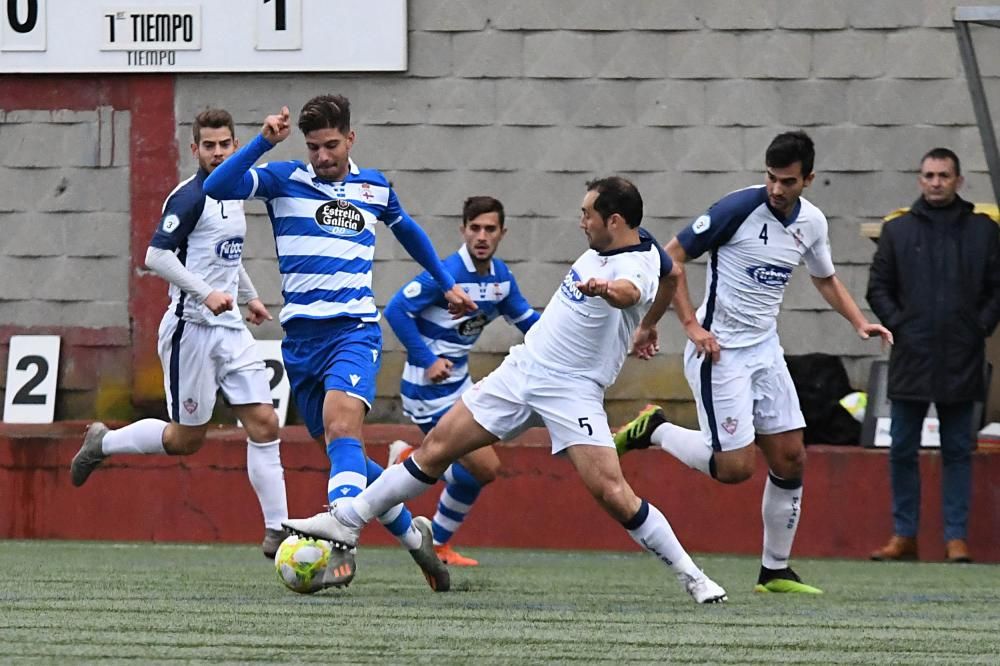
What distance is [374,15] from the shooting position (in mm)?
11195

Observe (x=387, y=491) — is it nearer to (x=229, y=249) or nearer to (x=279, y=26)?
(x=229, y=249)

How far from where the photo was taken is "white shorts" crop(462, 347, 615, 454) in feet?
21.8

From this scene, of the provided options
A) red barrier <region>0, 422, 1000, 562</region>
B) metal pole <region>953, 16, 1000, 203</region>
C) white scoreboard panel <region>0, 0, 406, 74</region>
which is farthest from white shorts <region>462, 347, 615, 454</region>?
white scoreboard panel <region>0, 0, 406, 74</region>

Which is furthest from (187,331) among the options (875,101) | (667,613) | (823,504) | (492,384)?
(875,101)

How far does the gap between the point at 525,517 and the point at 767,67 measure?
9.47 feet

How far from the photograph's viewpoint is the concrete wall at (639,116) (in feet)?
35.9

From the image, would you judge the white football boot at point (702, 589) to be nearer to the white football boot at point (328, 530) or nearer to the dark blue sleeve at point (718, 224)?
the white football boot at point (328, 530)

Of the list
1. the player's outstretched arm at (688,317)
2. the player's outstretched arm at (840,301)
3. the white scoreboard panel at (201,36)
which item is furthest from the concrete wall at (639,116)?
the player's outstretched arm at (688,317)

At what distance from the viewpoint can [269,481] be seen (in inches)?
336

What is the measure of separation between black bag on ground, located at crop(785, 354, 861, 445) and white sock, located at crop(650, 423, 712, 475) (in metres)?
2.39

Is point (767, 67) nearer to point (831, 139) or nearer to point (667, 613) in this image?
point (831, 139)

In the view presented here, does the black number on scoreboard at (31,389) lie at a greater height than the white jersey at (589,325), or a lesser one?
lesser

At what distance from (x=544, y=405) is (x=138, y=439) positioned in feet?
8.94

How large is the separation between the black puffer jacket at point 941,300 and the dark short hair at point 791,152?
257 cm
